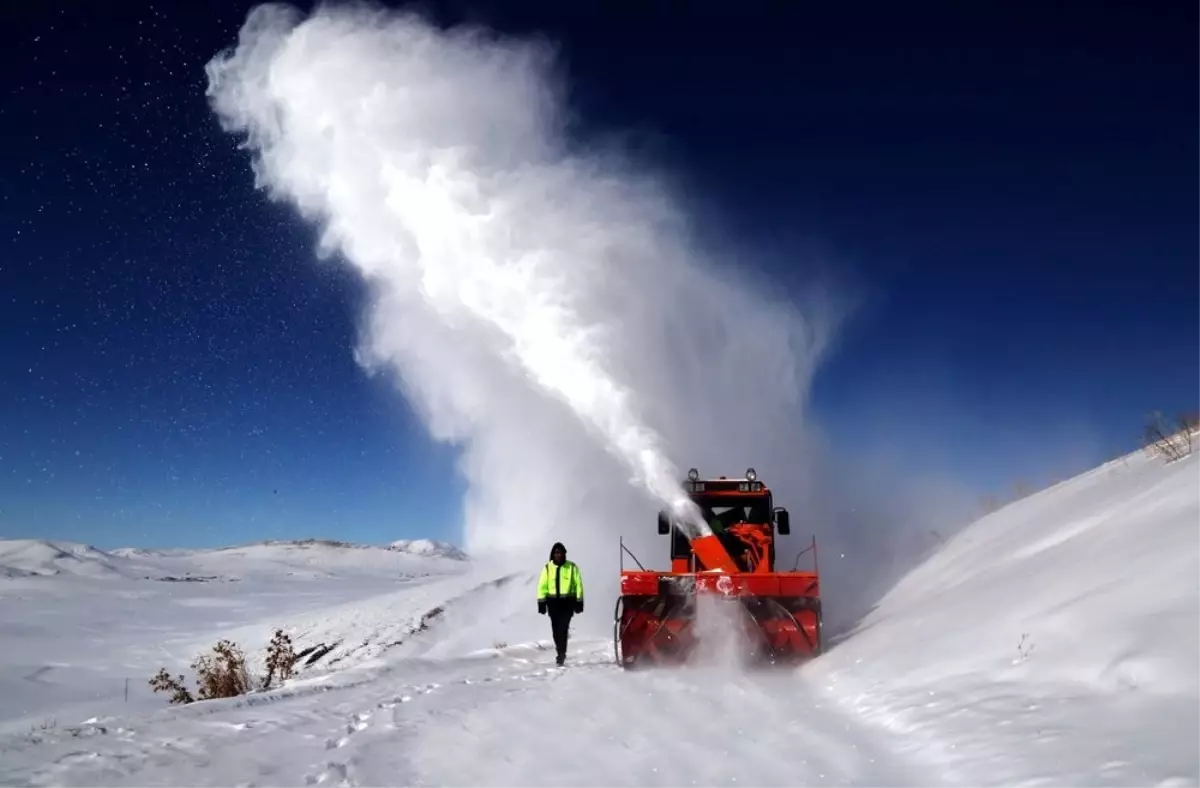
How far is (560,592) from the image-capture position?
463 inches

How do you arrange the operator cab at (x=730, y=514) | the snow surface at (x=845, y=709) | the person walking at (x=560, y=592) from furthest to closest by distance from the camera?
the operator cab at (x=730, y=514) → the person walking at (x=560, y=592) → the snow surface at (x=845, y=709)

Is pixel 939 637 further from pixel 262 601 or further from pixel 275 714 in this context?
pixel 262 601

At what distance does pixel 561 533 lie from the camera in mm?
24734

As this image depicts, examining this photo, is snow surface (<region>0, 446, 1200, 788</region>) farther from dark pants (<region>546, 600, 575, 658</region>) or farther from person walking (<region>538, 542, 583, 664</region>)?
person walking (<region>538, 542, 583, 664</region>)

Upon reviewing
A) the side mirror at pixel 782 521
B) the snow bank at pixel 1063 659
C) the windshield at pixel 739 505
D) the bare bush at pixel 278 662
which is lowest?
the bare bush at pixel 278 662

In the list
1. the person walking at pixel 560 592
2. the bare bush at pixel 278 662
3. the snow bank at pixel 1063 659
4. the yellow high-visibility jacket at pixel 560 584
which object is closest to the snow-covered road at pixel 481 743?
the snow bank at pixel 1063 659

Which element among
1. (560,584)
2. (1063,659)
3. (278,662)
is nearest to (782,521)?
(560,584)

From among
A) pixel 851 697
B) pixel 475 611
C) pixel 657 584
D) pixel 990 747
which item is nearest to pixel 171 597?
pixel 475 611

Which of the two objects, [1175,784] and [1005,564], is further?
[1005,564]

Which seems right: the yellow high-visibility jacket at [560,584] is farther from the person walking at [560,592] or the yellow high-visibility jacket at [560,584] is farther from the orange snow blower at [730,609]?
the orange snow blower at [730,609]

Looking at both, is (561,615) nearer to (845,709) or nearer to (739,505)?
(739,505)

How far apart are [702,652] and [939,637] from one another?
3.74 m

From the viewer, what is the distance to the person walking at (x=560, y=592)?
11672 mm

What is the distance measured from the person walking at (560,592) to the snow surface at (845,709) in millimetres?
741
